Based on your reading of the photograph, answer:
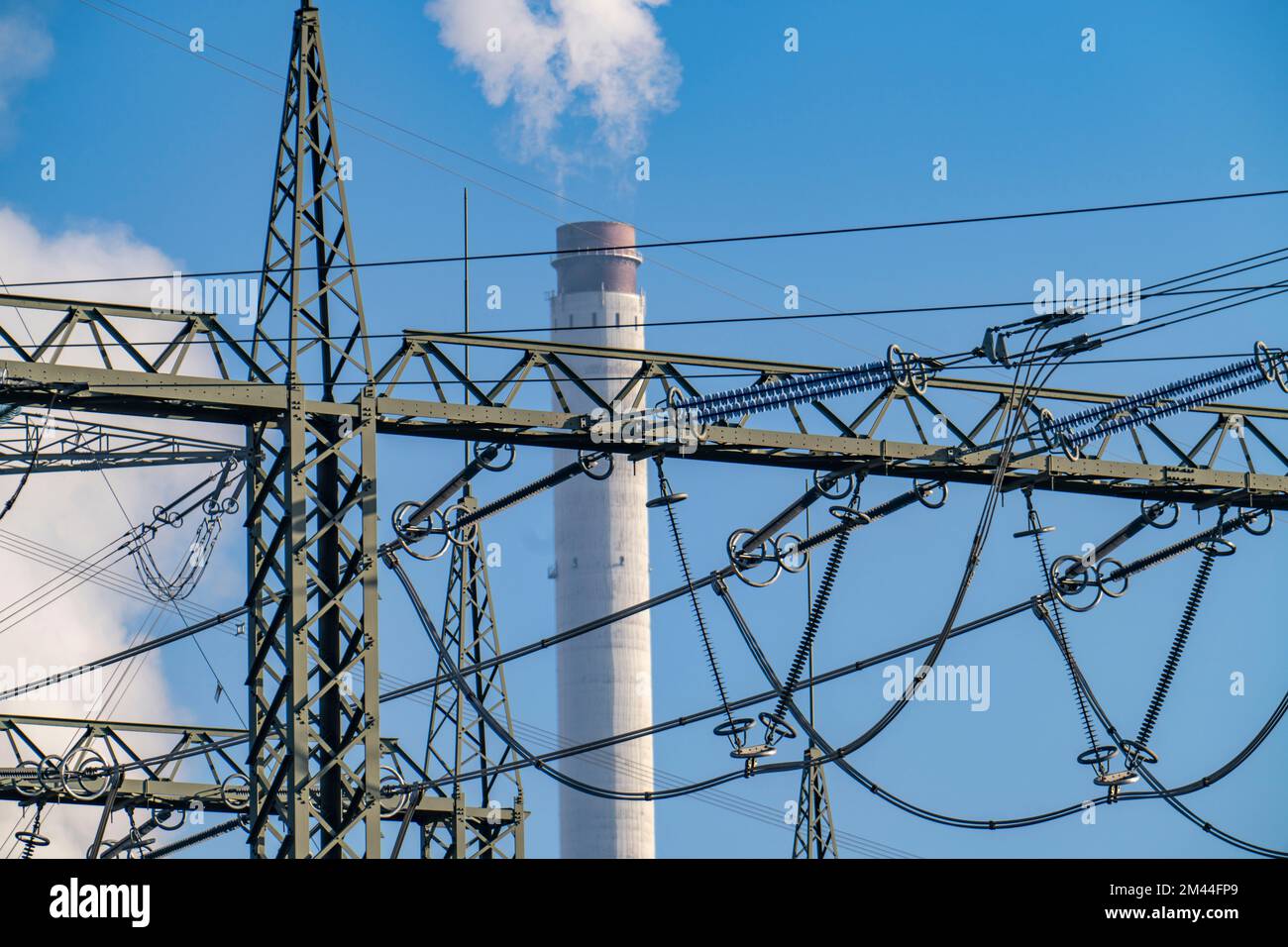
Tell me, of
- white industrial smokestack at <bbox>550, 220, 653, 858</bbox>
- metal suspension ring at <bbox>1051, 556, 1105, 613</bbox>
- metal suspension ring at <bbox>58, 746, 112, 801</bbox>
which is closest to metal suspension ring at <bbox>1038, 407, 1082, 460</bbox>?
metal suspension ring at <bbox>1051, 556, 1105, 613</bbox>

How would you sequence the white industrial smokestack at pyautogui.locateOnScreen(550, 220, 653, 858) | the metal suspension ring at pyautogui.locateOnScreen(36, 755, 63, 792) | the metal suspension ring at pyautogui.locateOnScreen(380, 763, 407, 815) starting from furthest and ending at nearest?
1. the white industrial smokestack at pyautogui.locateOnScreen(550, 220, 653, 858)
2. the metal suspension ring at pyautogui.locateOnScreen(36, 755, 63, 792)
3. the metal suspension ring at pyautogui.locateOnScreen(380, 763, 407, 815)

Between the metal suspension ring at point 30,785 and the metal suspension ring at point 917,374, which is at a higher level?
the metal suspension ring at point 917,374

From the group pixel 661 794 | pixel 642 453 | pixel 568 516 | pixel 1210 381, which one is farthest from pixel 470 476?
pixel 568 516

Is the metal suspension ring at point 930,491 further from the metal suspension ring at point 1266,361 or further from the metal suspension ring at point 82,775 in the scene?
the metal suspension ring at point 82,775

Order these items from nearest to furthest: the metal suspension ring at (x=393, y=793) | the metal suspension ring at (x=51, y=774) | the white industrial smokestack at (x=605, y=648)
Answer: the metal suspension ring at (x=393, y=793) → the metal suspension ring at (x=51, y=774) → the white industrial smokestack at (x=605, y=648)

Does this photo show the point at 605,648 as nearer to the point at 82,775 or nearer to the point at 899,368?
the point at 82,775

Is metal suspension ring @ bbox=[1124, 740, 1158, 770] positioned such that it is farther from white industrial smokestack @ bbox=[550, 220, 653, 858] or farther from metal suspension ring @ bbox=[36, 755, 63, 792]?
white industrial smokestack @ bbox=[550, 220, 653, 858]

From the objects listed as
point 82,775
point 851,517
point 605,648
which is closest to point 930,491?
point 851,517

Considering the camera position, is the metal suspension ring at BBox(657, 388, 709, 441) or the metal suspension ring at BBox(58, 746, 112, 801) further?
the metal suspension ring at BBox(58, 746, 112, 801)

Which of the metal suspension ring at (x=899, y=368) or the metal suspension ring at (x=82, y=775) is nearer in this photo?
the metal suspension ring at (x=899, y=368)

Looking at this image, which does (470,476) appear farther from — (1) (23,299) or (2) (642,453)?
(1) (23,299)

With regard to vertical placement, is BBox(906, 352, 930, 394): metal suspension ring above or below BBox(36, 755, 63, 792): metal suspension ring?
above

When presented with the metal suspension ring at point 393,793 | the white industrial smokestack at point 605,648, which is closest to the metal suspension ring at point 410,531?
the metal suspension ring at point 393,793
